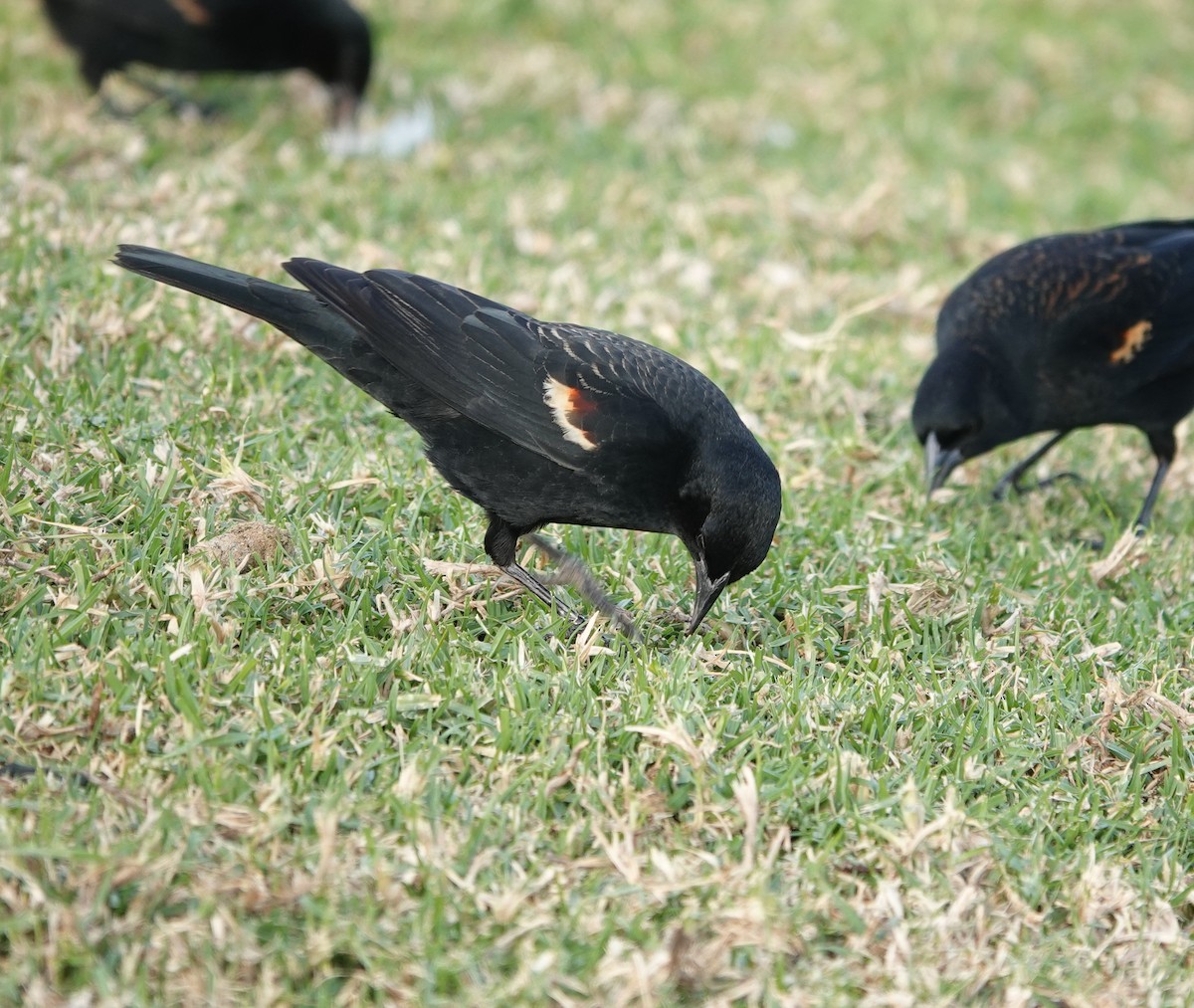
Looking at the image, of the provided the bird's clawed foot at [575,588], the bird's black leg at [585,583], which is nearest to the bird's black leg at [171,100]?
the bird's black leg at [585,583]

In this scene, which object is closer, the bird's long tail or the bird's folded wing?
the bird's folded wing

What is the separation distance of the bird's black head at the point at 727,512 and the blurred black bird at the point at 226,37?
477cm

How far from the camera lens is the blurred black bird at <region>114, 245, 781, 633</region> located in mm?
3785

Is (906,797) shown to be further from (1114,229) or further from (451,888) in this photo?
(1114,229)

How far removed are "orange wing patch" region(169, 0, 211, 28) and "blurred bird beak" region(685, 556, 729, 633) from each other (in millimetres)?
4974

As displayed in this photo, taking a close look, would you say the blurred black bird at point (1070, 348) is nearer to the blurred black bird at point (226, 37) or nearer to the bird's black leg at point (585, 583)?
the bird's black leg at point (585, 583)

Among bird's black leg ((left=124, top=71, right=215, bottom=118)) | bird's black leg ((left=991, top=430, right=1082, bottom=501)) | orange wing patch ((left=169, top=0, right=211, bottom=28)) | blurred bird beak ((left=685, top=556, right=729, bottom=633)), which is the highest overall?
orange wing patch ((left=169, top=0, right=211, bottom=28))

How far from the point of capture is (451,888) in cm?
291

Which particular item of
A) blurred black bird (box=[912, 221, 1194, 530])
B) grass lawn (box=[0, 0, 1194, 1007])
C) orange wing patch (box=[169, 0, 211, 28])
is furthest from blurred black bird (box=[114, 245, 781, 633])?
orange wing patch (box=[169, 0, 211, 28])

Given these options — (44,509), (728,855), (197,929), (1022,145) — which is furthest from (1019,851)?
(1022,145)

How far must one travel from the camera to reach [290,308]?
409 centimetres

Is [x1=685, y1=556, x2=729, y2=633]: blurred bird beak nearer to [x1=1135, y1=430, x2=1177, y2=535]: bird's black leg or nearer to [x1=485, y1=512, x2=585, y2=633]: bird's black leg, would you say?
[x1=485, y1=512, x2=585, y2=633]: bird's black leg

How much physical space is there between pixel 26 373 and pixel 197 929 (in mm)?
2564

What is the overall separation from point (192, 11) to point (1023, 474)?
4.90 m
